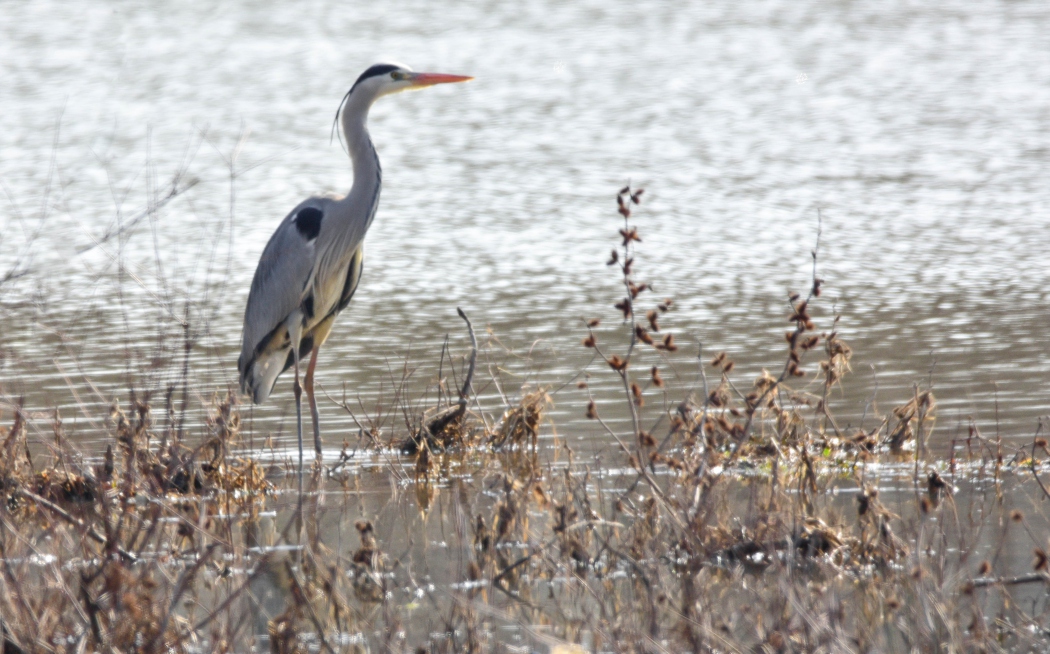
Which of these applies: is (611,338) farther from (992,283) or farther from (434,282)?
(992,283)

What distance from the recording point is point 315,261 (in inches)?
295

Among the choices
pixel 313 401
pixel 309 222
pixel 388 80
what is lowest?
pixel 313 401

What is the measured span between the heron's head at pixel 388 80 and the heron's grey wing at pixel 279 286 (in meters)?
0.60

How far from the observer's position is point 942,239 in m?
11.8

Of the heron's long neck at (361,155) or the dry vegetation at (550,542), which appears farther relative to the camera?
the heron's long neck at (361,155)

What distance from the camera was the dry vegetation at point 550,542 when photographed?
374 cm

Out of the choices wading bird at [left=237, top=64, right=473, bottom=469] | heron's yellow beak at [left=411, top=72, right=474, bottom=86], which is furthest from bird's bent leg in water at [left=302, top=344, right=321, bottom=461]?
heron's yellow beak at [left=411, top=72, right=474, bottom=86]

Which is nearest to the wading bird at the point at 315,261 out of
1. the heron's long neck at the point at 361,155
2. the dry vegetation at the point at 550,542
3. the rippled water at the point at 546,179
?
the heron's long neck at the point at 361,155

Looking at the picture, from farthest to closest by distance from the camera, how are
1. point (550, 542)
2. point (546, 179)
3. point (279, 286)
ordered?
point (546, 179) < point (279, 286) < point (550, 542)

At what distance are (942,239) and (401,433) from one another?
5954 mm

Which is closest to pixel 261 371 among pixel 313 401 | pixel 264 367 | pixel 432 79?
pixel 264 367

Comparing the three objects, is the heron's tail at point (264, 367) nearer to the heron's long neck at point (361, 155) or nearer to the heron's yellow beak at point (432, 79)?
the heron's long neck at point (361, 155)

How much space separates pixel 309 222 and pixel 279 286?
0.37m

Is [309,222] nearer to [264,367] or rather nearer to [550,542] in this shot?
[264,367]
